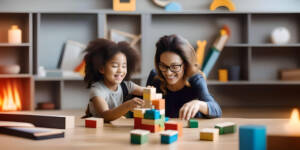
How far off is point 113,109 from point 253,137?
78cm

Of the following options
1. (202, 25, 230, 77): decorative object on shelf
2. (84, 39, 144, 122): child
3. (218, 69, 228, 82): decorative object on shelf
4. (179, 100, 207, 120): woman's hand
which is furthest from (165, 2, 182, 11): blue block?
(179, 100, 207, 120): woman's hand

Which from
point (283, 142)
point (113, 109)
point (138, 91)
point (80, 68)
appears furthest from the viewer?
point (80, 68)

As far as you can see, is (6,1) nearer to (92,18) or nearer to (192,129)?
(92,18)

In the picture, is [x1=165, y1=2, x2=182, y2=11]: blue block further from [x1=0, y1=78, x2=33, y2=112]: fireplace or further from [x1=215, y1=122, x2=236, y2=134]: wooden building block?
[x1=215, y1=122, x2=236, y2=134]: wooden building block

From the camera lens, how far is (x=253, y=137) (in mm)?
863

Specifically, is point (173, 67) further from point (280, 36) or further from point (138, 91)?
point (280, 36)

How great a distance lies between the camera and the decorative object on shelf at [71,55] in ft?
13.1

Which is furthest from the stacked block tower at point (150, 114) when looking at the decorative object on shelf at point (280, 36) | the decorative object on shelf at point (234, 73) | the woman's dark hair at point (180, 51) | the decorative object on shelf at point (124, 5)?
the decorative object on shelf at point (280, 36)

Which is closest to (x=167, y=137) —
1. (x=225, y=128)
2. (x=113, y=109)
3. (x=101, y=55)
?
(x=225, y=128)

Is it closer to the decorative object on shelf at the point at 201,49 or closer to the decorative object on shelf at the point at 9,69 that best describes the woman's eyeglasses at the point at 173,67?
the decorative object on shelf at the point at 201,49

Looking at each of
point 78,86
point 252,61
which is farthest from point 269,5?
point 78,86

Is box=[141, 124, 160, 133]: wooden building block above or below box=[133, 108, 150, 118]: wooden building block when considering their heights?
below

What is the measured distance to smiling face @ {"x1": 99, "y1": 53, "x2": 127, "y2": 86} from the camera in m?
1.83

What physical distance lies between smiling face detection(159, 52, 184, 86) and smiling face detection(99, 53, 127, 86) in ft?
0.56
